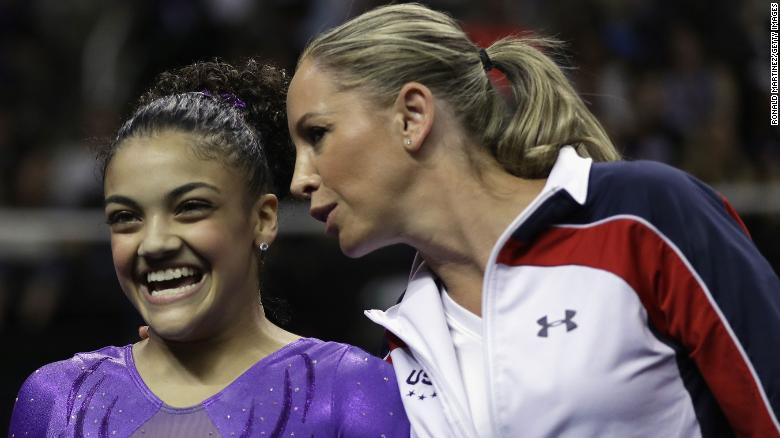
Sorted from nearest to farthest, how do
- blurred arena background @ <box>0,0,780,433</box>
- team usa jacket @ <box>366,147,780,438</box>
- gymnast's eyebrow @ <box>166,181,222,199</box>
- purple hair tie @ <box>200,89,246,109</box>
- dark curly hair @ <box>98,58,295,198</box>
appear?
team usa jacket @ <box>366,147,780,438</box>
gymnast's eyebrow @ <box>166,181,222,199</box>
dark curly hair @ <box>98,58,295,198</box>
purple hair tie @ <box>200,89,246,109</box>
blurred arena background @ <box>0,0,780,433</box>

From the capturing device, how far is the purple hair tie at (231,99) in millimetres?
2291

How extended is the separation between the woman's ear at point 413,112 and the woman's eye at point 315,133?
0.14 metres

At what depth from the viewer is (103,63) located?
6160 millimetres

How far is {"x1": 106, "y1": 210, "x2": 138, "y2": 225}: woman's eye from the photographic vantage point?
2104 millimetres

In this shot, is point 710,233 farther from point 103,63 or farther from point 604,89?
point 103,63

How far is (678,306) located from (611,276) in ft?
0.40

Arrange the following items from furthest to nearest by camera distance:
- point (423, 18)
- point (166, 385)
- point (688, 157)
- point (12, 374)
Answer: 1. point (688, 157)
2. point (12, 374)
3. point (423, 18)
4. point (166, 385)

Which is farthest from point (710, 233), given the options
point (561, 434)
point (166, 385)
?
point (166, 385)

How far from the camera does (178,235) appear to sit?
2.05 metres

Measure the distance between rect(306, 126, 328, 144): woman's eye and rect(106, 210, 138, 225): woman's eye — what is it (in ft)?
1.17

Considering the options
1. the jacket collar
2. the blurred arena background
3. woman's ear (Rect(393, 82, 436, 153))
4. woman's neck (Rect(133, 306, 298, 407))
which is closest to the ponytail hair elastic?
woman's ear (Rect(393, 82, 436, 153))

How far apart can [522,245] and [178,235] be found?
1.96 feet

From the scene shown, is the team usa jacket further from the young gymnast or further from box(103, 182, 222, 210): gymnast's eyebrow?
box(103, 182, 222, 210): gymnast's eyebrow

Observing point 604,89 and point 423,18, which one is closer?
point 423,18
